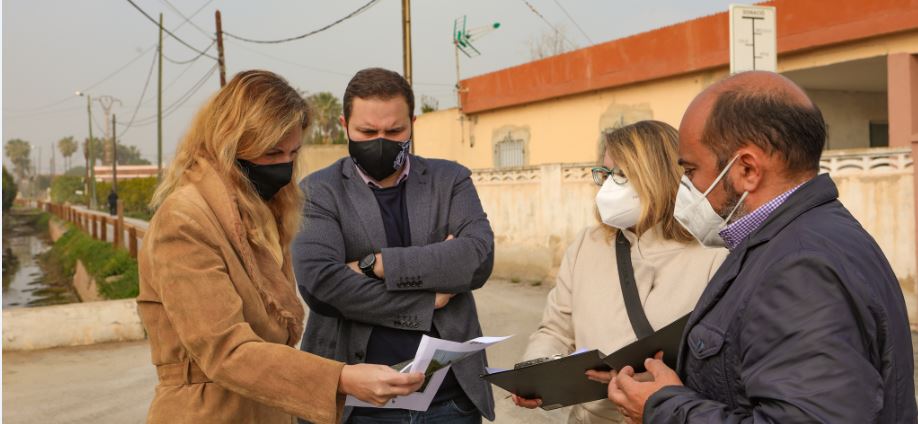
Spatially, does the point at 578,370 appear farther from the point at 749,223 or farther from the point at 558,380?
the point at 749,223

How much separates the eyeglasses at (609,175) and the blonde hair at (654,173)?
4cm

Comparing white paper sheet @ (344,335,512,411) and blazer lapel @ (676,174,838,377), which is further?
white paper sheet @ (344,335,512,411)

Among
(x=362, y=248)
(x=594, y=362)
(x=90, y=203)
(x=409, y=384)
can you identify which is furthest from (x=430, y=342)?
(x=90, y=203)

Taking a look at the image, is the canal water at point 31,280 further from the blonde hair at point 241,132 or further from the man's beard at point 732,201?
the man's beard at point 732,201

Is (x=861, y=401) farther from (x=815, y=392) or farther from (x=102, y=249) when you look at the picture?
(x=102, y=249)

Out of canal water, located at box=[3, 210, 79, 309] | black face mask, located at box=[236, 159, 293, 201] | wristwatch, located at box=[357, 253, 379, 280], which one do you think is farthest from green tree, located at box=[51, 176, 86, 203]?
black face mask, located at box=[236, 159, 293, 201]

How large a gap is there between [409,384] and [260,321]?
462 mm

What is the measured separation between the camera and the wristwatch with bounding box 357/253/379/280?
9.88ft

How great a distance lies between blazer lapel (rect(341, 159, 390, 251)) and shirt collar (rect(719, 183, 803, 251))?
1495 millimetres

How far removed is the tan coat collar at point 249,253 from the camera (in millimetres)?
2324

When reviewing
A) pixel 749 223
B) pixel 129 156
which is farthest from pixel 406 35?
pixel 129 156

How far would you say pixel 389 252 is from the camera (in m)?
2.97

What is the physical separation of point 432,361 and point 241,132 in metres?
0.85

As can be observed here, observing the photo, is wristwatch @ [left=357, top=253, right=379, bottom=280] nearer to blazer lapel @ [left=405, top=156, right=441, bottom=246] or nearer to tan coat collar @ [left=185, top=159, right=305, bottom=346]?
blazer lapel @ [left=405, top=156, right=441, bottom=246]
